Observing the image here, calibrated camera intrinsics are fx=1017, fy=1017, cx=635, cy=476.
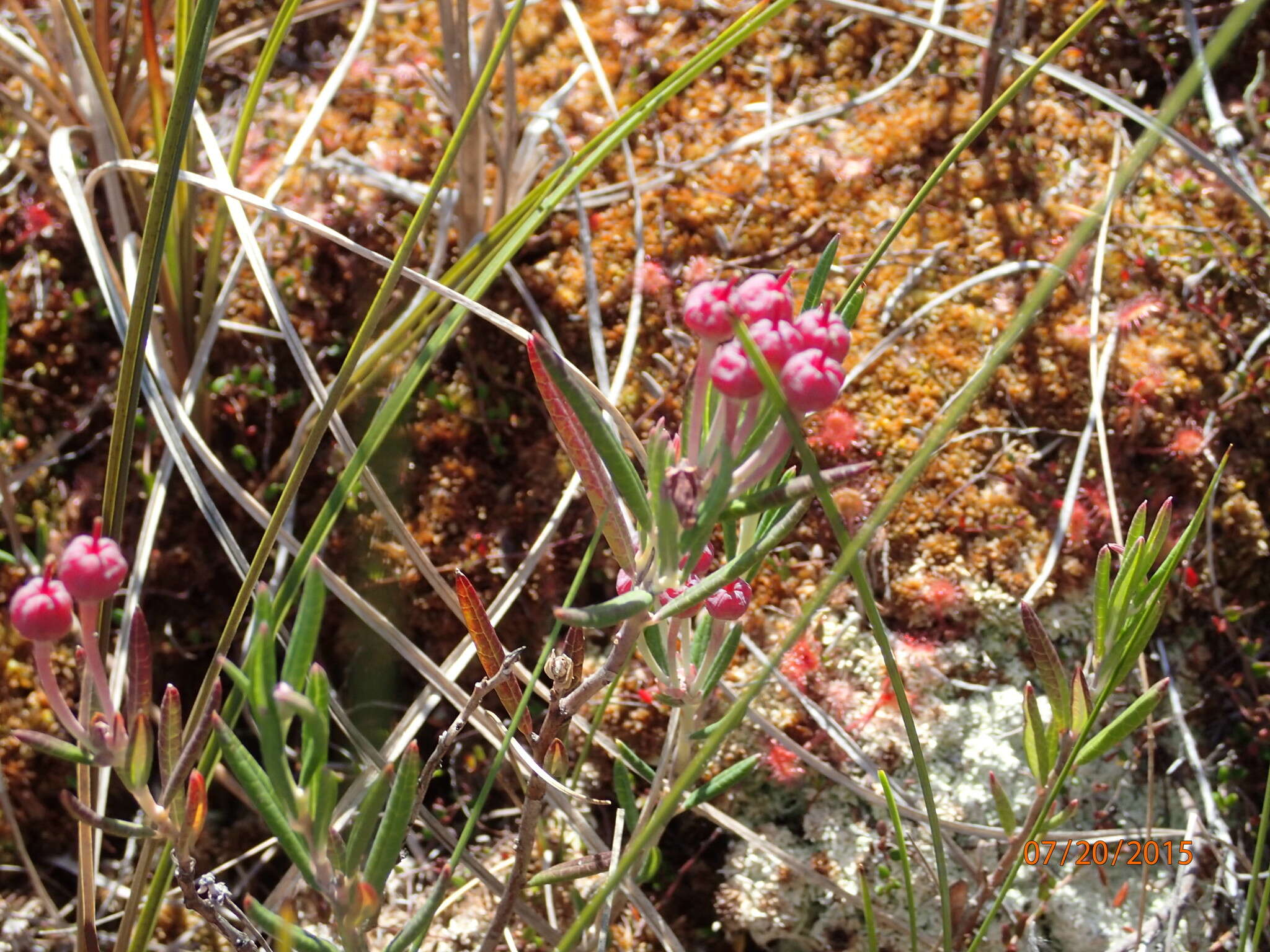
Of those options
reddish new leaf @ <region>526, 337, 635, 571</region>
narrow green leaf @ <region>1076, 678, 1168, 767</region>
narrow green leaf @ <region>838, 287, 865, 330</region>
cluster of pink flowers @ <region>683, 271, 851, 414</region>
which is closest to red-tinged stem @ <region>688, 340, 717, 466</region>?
cluster of pink flowers @ <region>683, 271, 851, 414</region>

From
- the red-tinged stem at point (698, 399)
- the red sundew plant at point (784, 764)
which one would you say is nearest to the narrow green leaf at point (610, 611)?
the red-tinged stem at point (698, 399)

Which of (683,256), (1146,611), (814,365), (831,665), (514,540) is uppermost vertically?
(814,365)

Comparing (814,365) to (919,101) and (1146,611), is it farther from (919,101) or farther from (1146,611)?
(919,101)

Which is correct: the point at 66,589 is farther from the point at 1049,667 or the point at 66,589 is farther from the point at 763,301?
the point at 1049,667

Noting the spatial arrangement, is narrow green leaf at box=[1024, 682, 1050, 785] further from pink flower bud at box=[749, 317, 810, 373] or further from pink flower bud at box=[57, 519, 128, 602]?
pink flower bud at box=[57, 519, 128, 602]

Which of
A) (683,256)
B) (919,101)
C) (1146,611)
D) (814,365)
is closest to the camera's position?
(814,365)

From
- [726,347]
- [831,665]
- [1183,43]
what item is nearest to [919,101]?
[1183,43]
